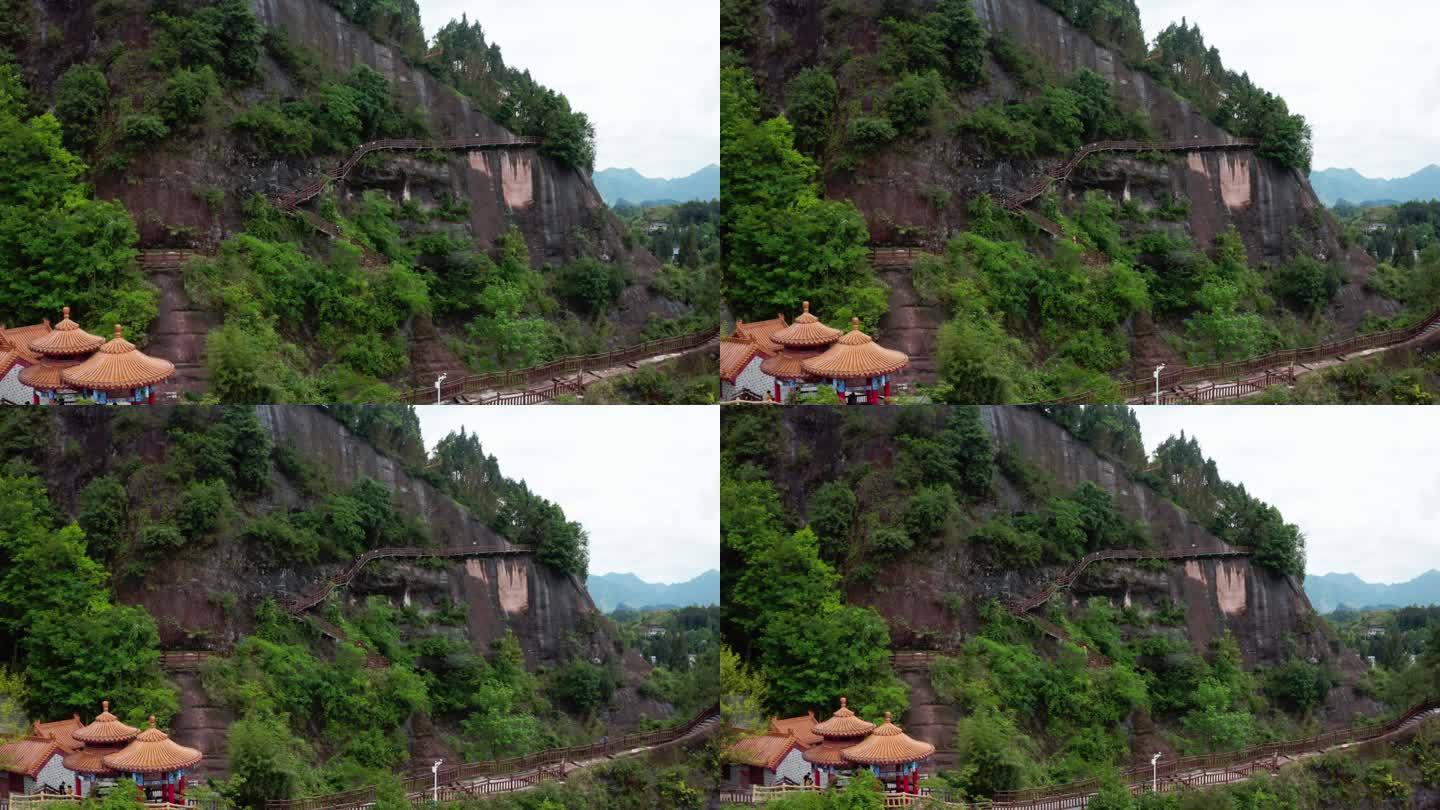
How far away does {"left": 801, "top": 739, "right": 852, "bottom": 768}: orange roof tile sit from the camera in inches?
594

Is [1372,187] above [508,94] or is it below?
below

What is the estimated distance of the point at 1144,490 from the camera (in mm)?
16250

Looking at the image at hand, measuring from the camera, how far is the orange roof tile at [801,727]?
50.2 feet

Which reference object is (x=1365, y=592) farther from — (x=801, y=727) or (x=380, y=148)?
(x=380, y=148)

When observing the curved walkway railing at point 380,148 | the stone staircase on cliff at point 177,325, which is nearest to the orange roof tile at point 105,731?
the stone staircase on cliff at point 177,325

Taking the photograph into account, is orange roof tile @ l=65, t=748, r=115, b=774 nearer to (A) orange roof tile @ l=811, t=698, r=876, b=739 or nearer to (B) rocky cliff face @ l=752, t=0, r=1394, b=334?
(A) orange roof tile @ l=811, t=698, r=876, b=739

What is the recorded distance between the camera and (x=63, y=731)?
15.0 m

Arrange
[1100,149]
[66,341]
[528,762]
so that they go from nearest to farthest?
[66,341] → [1100,149] → [528,762]

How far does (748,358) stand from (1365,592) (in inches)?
261

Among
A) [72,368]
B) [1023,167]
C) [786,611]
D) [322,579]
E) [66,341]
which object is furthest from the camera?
[322,579]

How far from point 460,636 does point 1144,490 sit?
642 cm

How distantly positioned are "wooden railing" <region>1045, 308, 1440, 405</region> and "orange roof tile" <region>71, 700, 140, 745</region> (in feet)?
26.3

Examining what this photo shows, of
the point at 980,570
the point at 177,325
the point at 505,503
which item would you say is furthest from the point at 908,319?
the point at 177,325

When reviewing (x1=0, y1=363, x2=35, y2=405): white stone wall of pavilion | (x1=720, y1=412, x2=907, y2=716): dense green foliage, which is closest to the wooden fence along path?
(x1=720, y1=412, x2=907, y2=716): dense green foliage
